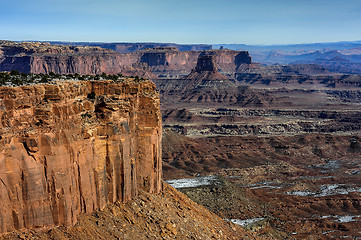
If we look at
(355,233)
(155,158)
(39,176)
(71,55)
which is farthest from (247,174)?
(71,55)

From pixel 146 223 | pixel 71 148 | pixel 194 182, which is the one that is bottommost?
pixel 194 182

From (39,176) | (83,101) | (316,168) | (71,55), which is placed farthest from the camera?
(71,55)

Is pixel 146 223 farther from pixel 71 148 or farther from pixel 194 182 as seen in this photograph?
pixel 194 182

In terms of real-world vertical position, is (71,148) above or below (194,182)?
above

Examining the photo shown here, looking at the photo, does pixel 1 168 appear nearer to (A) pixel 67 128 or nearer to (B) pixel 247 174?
(A) pixel 67 128

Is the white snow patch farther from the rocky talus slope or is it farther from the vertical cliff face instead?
the vertical cliff face

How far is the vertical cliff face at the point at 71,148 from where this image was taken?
19781 mm

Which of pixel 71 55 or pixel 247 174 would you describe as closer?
pixel 247 174

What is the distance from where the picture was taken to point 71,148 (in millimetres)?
22000

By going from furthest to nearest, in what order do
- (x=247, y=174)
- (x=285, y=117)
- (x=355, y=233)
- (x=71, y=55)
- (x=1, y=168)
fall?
(x=71, y=55), (x=285, y=117), (x=247, y=174), (x=355, y=233), (x=1, y=168)

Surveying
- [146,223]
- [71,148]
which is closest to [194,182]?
[146,223]

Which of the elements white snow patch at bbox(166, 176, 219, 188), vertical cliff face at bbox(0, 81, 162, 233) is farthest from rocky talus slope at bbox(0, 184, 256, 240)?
white snow patch at bbox(166, 176, 219, 188)

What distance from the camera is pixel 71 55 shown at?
196875 millimetres

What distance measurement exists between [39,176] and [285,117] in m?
150
